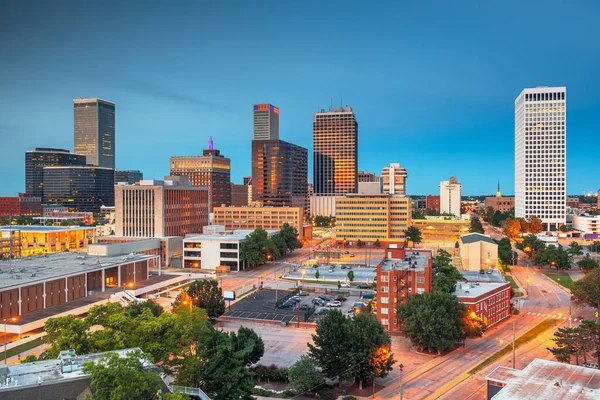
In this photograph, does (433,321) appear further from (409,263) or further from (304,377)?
(304,377)

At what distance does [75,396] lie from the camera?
3092 centimetres

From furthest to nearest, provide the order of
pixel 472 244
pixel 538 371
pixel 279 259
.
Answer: pixel 279 259 < pixel 472 244 < pixel 538 371

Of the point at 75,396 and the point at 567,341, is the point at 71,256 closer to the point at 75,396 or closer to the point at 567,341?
the point at 75,396

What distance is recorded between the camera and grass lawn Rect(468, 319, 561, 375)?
56.3 meters

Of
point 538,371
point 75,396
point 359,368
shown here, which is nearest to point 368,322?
point 359,368

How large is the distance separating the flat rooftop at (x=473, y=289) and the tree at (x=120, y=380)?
52.6m

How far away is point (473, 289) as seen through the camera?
7594 centimetres

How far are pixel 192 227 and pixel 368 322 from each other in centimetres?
11498

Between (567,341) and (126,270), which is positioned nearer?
(567,341)

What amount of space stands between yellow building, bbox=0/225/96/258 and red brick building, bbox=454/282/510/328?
12618 cm

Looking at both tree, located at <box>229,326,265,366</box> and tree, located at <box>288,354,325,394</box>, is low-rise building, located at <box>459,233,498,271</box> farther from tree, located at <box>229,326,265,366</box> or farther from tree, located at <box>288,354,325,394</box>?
tree, located at <box>229,326,265,366</box>

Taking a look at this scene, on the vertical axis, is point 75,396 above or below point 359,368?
above

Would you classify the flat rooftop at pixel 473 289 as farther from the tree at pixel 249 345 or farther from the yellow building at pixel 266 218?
the yellow building at pixel 266 218

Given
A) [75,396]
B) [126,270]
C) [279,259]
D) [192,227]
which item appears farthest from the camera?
[192,227]
